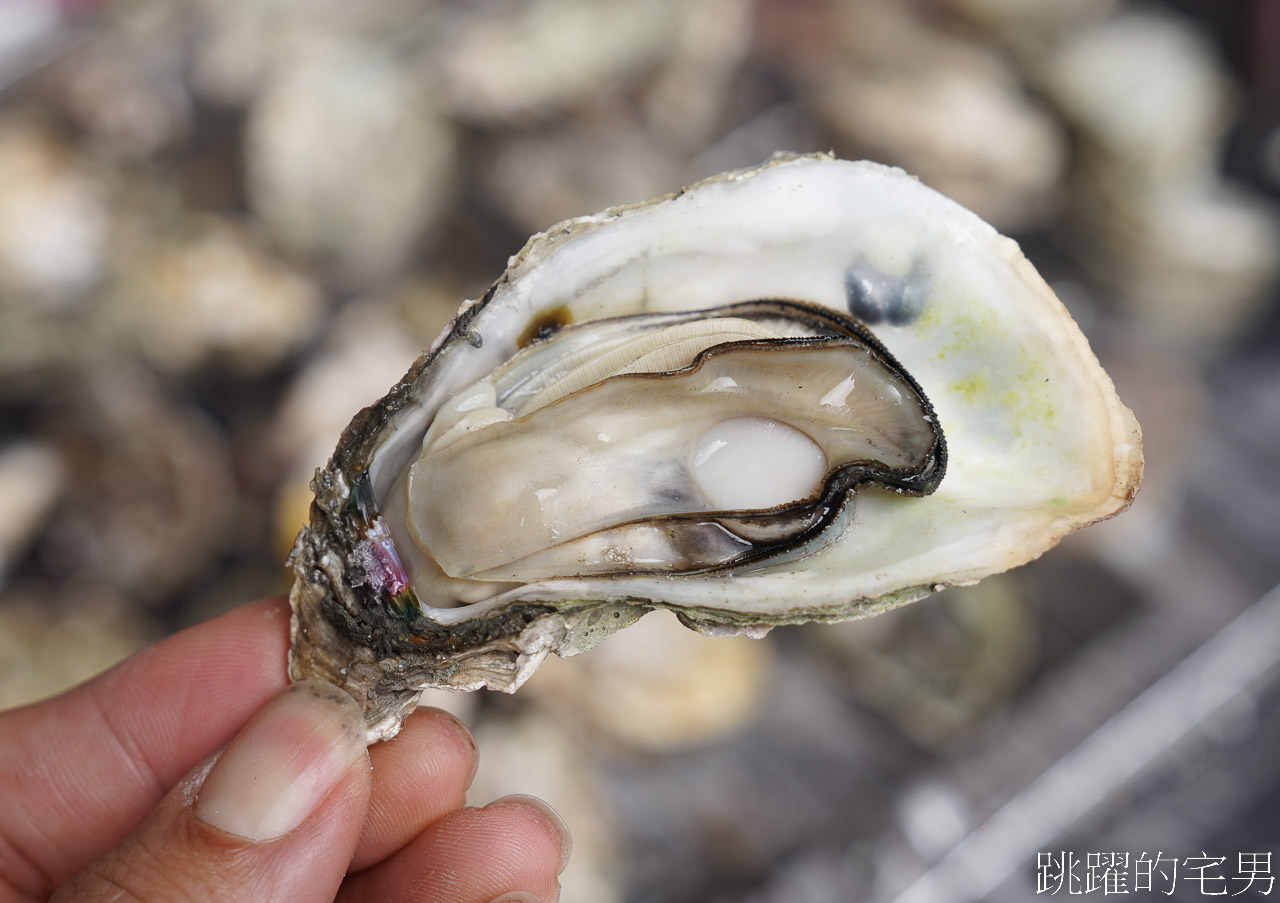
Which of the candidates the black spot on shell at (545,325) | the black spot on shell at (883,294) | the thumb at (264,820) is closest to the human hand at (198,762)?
the thumb at (264,820)

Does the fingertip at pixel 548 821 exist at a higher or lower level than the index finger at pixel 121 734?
lower

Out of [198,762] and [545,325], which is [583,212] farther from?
[198,762]

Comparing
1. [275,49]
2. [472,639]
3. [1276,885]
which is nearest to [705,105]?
[275,49]

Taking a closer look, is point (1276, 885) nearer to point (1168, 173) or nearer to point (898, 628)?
point (898, 628)

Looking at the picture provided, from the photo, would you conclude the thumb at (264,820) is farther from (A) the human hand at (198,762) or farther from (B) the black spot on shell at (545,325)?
(B) the black spot on shell at (545,325)

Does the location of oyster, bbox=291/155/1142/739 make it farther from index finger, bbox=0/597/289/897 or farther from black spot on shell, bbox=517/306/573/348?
index finger, bbox=0/597/289/897

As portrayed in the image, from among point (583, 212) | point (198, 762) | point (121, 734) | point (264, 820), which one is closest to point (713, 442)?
point (264, 820)

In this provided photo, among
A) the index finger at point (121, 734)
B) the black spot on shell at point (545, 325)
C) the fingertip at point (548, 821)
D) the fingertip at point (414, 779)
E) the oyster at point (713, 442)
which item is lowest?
the fingertip at point (548, 821)
